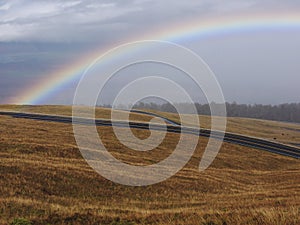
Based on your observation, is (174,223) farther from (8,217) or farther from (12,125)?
(12,125)

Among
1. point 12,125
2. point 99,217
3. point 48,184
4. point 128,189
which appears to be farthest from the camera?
point 12,125

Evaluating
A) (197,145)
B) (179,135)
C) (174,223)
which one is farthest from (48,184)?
(179,135)

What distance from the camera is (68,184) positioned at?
22.2 metres

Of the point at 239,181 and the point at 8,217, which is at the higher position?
the point at 8,217

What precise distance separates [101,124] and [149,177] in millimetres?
39451

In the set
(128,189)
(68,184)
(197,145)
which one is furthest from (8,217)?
(197,145)

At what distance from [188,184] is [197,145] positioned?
31.3 m

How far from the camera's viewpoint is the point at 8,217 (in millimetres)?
13969

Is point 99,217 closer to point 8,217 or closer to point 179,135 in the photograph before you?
point 8,217

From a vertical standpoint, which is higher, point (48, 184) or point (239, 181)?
point (48, 184)

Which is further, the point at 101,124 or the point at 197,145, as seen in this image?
the point at 101,124

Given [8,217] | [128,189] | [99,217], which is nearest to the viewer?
[99,217]

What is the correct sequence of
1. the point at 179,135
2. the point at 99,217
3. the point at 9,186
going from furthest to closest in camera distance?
1. the point at 179,135
2. the point at 9,186
3. the point at 99,217

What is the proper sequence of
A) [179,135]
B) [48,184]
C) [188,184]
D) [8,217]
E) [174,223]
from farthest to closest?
[179,135] → [188,184] → [48,184] → [8,217] → [174,223]
